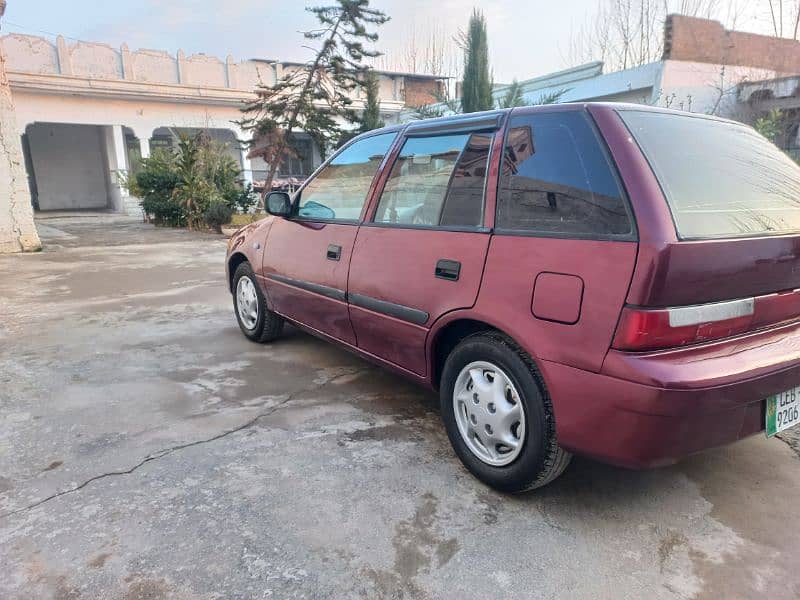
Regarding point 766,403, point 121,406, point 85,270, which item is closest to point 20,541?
point 121,406

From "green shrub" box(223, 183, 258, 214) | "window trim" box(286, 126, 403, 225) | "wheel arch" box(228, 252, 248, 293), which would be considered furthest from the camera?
"green shrub" box(223, 183, 258, 214)

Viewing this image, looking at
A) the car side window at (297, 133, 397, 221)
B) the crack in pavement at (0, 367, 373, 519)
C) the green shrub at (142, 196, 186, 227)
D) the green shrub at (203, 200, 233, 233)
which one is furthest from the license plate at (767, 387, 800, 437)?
the green shrub at (142, 196, 186, 227)

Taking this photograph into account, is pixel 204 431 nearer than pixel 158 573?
No

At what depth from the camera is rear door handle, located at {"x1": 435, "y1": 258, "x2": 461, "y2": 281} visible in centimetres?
249

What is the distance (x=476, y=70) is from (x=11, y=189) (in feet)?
52.3

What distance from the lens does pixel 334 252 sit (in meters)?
3.34

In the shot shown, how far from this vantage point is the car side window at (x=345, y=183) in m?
3.31

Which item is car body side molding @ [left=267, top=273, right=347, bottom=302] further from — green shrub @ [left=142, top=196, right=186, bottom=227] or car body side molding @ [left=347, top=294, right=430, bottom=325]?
green shrub @ [left=142, top=196, right=186, bottom=227]

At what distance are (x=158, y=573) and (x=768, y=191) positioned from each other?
2.83 meters

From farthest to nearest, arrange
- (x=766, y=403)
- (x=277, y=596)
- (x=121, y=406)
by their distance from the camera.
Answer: (x=121, y=406) → (x=766, y=403) → (x=277, y=596)

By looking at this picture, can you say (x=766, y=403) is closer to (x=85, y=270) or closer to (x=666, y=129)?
(x=666, y=129)

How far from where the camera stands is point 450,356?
2549mm

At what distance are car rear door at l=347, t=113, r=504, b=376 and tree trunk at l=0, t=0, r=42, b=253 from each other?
901cm

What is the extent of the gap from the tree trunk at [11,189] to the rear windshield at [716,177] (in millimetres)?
10377
